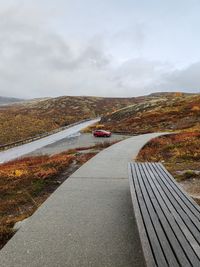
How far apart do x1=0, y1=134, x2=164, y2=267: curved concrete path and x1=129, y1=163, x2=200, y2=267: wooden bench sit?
60cm

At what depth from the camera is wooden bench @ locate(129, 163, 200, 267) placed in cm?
411

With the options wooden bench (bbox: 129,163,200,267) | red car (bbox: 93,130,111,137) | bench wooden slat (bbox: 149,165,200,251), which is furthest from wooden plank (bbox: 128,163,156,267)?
red car (bbox: 93,130,111,137)

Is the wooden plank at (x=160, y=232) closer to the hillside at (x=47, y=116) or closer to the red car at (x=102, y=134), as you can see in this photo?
the red car at (x=102, y=134)

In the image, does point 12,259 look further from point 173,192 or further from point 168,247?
point 173,192

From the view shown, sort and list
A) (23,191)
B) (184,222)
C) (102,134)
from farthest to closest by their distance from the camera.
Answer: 1. (102,134)
2. (23,191)
3. (184,222)

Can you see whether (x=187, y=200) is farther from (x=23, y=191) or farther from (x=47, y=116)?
(x=47, y=116)

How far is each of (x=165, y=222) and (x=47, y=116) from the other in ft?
302

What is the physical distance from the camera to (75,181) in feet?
34.9

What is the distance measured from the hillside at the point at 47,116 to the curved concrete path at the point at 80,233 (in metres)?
42.4

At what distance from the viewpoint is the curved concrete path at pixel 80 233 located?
5137mm

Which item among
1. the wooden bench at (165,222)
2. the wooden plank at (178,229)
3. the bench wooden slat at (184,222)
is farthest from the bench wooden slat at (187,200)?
the wooden plank at (178,229)

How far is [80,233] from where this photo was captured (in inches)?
243

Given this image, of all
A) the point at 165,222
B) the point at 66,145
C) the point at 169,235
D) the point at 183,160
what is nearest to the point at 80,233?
the point at 165,222

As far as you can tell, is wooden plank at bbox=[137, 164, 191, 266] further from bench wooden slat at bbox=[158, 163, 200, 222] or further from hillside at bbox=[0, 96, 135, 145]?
hillside at bbox=[0, 96, 135, 145]
